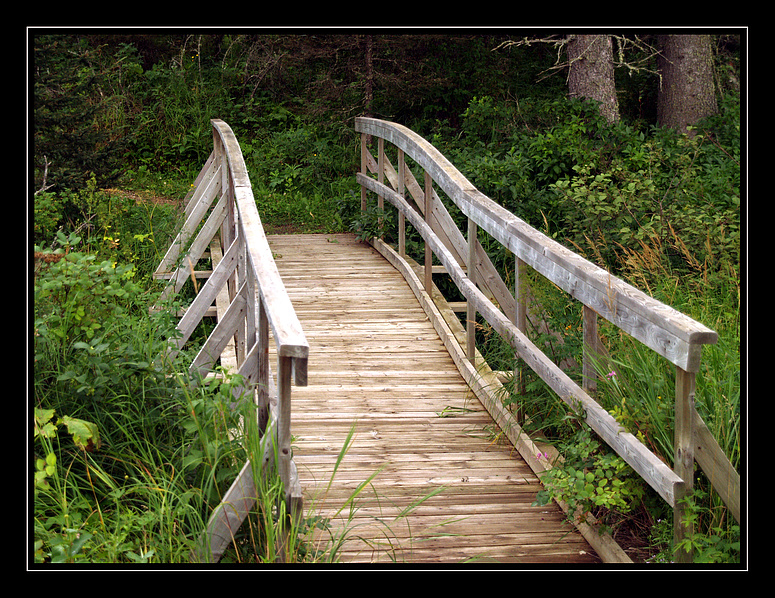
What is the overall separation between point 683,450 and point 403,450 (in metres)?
1.75

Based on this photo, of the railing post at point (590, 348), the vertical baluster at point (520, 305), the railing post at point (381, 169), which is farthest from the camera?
the railing post at point (381, 169)

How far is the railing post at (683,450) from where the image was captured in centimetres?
285

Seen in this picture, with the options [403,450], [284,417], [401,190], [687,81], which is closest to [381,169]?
[401,190]

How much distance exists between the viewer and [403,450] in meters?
4.36

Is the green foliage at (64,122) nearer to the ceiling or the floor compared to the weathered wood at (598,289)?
nearer to the ceiling

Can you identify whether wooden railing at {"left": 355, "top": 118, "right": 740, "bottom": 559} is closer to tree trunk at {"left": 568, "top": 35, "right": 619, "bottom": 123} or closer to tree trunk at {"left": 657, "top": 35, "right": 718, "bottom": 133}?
tree trunk at {"left": 568, "top": 35, "right": 619, "bottom": 123}

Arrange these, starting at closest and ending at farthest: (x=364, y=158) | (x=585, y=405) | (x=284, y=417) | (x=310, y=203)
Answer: (x=284, y=417) → (x=585, y=405) → (x=364, y=158) → (x=310, y=203)

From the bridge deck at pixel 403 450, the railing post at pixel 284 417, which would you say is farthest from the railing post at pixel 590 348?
the railing post at pixel 284 417

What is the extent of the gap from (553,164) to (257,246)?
226 inches

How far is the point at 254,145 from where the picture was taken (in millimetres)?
13398

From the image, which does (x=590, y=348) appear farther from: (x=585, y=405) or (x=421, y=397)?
(x=421, y=397)

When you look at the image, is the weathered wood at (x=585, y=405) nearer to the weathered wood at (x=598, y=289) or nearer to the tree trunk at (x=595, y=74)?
the weathered wood at (x=598, y=289)

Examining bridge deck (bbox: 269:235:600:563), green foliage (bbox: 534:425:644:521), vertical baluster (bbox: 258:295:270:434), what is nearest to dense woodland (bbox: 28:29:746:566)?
green foliage (bbox: 534:425:644:521)
